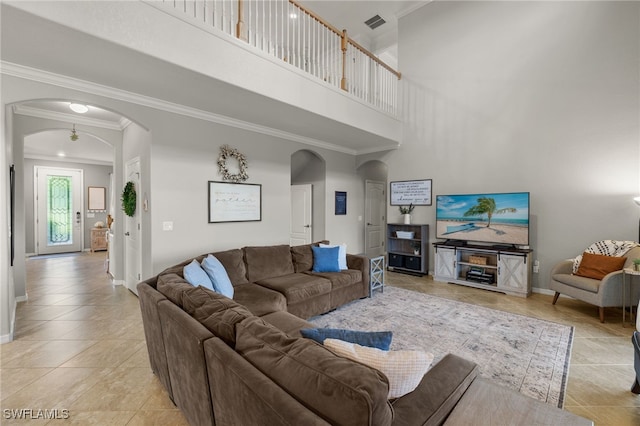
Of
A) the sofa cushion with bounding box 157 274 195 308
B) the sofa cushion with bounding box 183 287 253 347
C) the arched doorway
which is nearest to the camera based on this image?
the sofa cushion with bounding box 183 287 253 347

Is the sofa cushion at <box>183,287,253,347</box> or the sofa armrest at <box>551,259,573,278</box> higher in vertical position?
the sofa cushion at <box>183,287,253,347</box>

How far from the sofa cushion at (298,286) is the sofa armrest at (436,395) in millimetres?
1990

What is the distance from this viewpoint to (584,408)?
197cm

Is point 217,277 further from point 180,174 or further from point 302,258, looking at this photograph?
point 180,174

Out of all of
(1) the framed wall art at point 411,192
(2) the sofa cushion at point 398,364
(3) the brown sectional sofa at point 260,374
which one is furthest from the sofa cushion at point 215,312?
(1) the framed wall art at point 411,192

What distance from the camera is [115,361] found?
2.54 meters

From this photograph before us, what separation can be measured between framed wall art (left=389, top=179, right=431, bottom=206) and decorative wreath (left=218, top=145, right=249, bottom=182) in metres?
3.22

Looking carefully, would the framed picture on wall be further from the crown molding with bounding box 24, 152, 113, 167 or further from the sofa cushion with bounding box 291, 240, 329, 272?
the crown molding with bounding box 24, 152, 113, 167

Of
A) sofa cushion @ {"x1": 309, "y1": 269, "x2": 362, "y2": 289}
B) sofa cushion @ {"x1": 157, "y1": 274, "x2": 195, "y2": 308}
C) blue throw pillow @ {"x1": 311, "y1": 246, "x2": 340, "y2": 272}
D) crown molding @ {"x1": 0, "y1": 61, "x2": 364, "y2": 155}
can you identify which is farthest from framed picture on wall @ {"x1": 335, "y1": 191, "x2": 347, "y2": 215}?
sofa cushion @ {"x1": 157, "y1": 274, "x2": 195, "y2": 308}

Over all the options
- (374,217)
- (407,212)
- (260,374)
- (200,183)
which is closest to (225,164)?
(200,183)

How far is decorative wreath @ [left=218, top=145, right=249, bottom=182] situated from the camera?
438 centimetres

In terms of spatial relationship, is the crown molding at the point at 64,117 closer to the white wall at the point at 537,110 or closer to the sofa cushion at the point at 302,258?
the sofa cushion at the point at 302,258

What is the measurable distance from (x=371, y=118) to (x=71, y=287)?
5871mm

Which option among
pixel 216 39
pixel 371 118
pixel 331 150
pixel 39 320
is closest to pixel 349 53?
pixel 371 118
